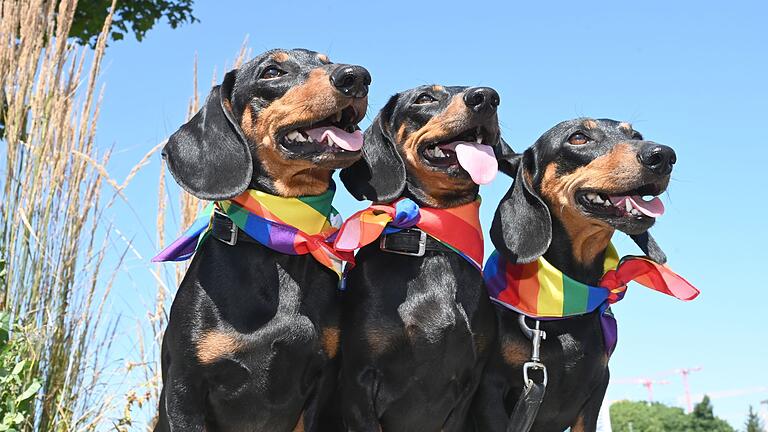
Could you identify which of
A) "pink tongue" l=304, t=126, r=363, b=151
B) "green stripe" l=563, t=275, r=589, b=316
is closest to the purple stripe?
"pink tongue" l=304, t=126, r=363, b=151

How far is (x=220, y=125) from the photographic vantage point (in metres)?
3.82

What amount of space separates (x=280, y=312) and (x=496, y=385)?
3.60 ft

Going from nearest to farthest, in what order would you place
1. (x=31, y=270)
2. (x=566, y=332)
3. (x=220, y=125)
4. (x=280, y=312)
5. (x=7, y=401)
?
(x=280, y=312), (x=220, y=125), (x=566, y=332), (x=7, y=401), (x=31, y=270)

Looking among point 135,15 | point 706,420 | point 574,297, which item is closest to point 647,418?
point 706,420

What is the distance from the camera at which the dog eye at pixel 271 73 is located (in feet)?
12.9

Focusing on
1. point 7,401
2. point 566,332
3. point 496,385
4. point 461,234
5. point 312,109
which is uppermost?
point 312,109

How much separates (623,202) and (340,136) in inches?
54.0

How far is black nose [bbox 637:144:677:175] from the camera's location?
4094 millimetres

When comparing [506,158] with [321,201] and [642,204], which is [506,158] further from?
[321,201]

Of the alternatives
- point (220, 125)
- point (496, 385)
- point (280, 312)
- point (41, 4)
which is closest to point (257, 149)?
point (220, 125)

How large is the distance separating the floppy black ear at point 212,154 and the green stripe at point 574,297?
1.53 meters

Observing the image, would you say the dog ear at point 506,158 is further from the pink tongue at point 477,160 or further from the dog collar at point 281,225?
the dog collar at point 281,225

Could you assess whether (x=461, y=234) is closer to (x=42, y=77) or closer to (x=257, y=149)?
(x=257, y=149)

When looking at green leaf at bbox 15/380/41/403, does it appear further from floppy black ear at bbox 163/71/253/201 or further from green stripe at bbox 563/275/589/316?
green stripe at bbox 563/275/589/316
